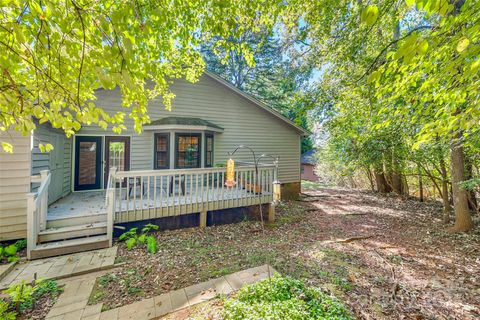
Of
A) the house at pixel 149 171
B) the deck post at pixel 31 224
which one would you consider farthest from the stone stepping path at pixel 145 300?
the house at pixel 149 171

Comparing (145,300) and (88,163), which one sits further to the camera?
(88,163)

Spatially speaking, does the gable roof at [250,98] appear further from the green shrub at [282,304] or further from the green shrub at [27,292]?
the green shrub at [282,304]

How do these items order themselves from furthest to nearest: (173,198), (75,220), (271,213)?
(271,213)
(173,198)
(75,220)

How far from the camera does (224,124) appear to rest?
8977 mm

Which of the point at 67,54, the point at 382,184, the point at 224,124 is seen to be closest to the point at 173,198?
the point at 67,54

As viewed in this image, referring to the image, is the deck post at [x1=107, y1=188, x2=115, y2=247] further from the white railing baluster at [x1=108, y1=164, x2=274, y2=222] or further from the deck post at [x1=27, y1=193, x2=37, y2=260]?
the deck post at [x1=27, y1=193, x2=37, y2=260]

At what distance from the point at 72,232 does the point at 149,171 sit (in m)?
1.92

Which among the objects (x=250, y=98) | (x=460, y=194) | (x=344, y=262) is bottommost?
(x=344, y=262)

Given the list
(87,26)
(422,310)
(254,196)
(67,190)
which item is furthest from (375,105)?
(67,190)

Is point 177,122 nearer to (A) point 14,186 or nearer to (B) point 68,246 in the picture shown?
(A) point 14,186

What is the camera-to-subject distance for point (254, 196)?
248 inches

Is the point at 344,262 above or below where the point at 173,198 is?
below

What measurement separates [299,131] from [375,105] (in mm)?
4645

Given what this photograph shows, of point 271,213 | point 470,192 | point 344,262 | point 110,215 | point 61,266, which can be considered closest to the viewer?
point 61,266
